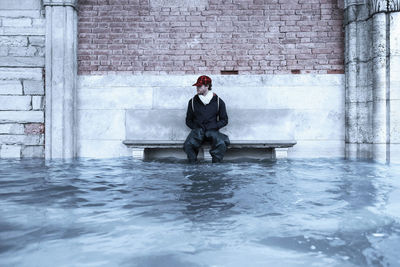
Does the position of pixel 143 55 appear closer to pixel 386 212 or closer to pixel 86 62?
pixel 86 62

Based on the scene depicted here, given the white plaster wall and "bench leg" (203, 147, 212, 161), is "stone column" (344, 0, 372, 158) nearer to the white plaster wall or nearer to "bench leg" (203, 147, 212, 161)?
the white plaster wall

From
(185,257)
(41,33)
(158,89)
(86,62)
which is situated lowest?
(185,257)

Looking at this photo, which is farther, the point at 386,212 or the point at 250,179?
the point at 250,179

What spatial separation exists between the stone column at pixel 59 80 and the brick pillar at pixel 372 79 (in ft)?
15.1

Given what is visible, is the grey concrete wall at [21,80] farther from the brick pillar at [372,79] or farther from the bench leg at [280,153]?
the brick pillar at [372,79]

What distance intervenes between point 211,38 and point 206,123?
1.60 metres

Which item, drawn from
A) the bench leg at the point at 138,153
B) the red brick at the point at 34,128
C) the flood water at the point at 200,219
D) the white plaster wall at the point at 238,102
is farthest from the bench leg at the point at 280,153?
the red brick at the point at 34,128

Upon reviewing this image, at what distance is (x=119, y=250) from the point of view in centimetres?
165

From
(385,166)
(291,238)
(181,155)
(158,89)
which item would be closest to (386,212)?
(291,238)

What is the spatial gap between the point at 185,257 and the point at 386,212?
4.84 feet

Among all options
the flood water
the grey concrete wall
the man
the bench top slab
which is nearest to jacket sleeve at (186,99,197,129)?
the man

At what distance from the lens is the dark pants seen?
5207mm

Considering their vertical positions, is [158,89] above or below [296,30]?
below

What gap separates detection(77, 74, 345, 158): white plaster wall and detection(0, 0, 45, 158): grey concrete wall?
2.27 ft
